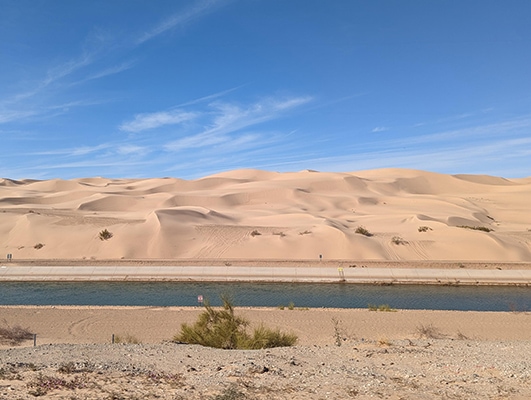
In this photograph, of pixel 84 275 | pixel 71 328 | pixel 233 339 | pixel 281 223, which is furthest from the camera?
pixel 281 223

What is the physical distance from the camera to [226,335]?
1368cm

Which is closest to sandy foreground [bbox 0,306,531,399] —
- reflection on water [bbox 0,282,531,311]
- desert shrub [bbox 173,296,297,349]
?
desert shrub [bbox 173,296,297,349]

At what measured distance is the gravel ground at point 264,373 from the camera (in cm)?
789

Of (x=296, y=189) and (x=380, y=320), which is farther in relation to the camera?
(x=296, y=189)

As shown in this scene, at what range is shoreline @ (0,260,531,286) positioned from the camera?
99.1 ft

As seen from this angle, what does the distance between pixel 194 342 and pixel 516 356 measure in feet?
27.6

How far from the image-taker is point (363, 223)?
5081 cm

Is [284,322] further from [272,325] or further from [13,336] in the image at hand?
[13,336]

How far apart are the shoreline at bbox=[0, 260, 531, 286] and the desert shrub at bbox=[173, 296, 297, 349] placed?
15.9 meters

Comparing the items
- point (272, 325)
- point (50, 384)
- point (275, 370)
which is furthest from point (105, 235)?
point (50, 384)

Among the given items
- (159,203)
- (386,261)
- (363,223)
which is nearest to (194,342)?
(386,261)

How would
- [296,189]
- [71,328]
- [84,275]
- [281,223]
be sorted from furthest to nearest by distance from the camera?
[296,189]
[281,223]
[84,275]
[71,328]

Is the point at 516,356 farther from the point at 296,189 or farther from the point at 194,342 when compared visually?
the point at 296,189

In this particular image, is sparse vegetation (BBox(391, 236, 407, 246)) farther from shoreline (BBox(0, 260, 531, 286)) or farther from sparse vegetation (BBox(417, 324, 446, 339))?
sparse vegetation (BBox(417, 324, 446, 339))
